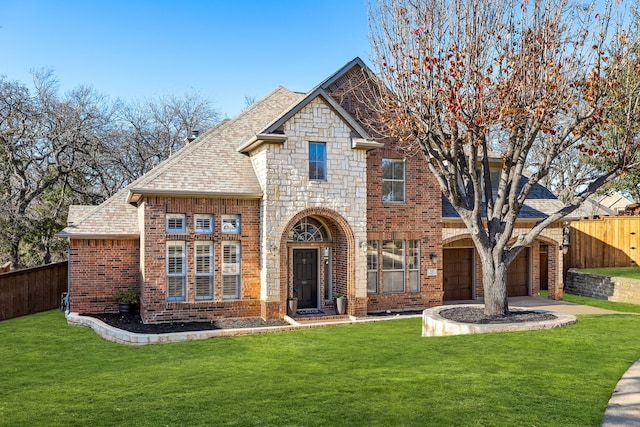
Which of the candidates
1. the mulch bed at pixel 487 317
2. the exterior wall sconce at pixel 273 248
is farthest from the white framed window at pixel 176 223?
the mulch bed at pixel 487 317

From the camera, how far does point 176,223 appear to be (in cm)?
1549

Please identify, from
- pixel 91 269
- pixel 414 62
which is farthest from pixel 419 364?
pixel 91 269

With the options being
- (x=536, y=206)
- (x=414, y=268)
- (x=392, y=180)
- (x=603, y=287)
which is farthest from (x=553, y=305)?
(x=392, y=180)

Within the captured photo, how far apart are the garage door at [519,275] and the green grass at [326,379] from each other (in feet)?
23.4

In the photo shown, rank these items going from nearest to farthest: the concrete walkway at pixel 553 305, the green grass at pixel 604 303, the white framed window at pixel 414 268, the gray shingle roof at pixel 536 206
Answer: the concrete walkway at pixel 553 305
the white framed window at pixel 414 268
the green grass at pixel 604 303
the gray shingle roof at pixel 536 206

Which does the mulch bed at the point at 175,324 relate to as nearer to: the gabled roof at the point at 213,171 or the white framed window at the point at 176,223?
the white framed window at the point at 176,223

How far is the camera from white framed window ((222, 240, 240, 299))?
15.9m

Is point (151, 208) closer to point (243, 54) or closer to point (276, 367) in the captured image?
point (276, 367)

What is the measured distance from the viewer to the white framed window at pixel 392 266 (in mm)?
17656

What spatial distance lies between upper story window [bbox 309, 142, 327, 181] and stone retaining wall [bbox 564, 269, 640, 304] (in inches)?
489

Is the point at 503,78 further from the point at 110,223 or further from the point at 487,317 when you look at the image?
the point at 110,223

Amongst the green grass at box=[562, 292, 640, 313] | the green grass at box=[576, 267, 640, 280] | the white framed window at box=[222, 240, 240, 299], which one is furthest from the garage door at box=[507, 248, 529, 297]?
the white framed window at box=[222, 240, 240, 299]

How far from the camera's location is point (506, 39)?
12.1 m

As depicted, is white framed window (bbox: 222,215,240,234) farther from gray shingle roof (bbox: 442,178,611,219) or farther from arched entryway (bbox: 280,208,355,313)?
gray shingle roof (bbox: 442,178,611,219)
